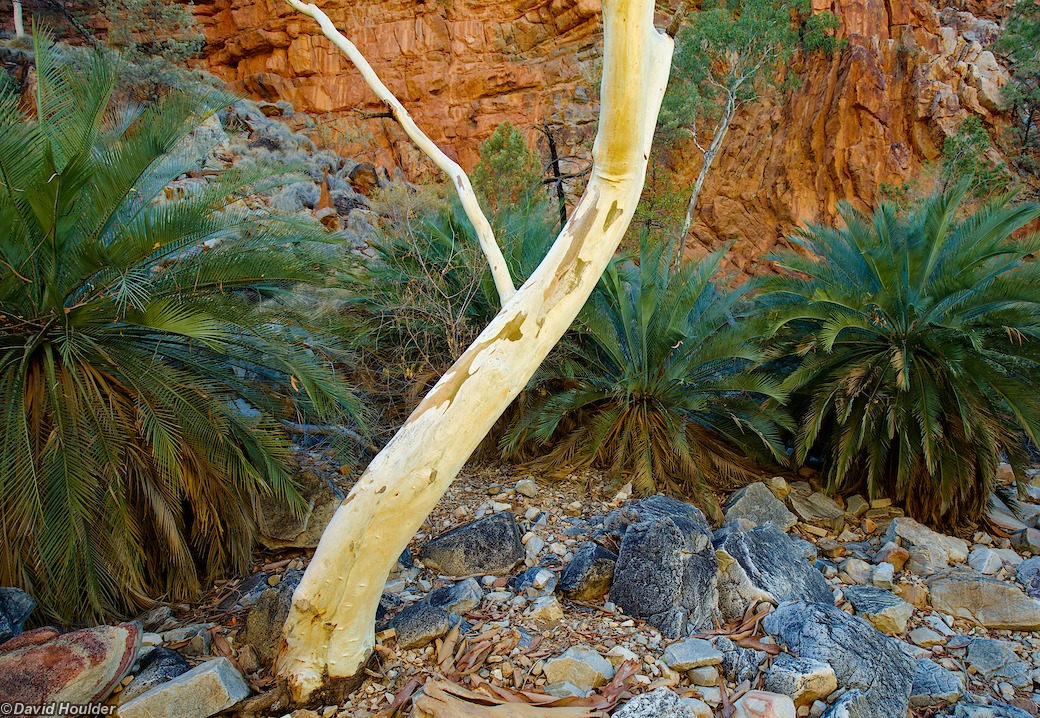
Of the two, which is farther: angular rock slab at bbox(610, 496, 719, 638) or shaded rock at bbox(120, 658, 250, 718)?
angular rock slab at bbox(610, 496, 719, 638)

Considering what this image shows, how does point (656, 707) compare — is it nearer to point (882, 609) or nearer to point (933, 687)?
point (933, 687)

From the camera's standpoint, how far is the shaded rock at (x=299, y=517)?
4.38 m

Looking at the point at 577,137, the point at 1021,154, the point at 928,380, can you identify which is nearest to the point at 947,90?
the point at 1021,154

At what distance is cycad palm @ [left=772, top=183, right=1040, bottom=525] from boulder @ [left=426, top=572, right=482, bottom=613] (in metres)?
3.22

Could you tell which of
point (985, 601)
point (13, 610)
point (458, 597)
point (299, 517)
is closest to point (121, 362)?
point (13, 610)

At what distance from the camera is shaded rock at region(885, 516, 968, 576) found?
4.99m

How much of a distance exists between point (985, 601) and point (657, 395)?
8.74 feet

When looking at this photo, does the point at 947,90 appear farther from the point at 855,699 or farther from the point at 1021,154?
the point at 855,699

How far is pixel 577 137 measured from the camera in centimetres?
2344

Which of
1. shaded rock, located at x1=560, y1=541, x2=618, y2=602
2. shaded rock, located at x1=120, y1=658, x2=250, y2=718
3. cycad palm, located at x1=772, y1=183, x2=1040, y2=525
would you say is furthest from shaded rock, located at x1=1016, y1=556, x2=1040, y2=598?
shaded rock, located at x1=120, y1=658, x2=250, y2=718

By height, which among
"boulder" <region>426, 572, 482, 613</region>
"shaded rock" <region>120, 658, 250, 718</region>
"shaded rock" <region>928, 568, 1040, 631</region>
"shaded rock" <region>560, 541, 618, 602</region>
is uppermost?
"shaded rock" <region>120, 658, 250, 718</region>

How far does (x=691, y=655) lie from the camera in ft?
10.9

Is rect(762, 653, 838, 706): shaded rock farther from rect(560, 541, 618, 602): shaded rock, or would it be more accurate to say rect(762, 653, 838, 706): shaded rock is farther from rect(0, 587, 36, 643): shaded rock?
rect(0, 587, 36, 643): shaded rock

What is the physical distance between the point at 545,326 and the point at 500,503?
2502 mm
